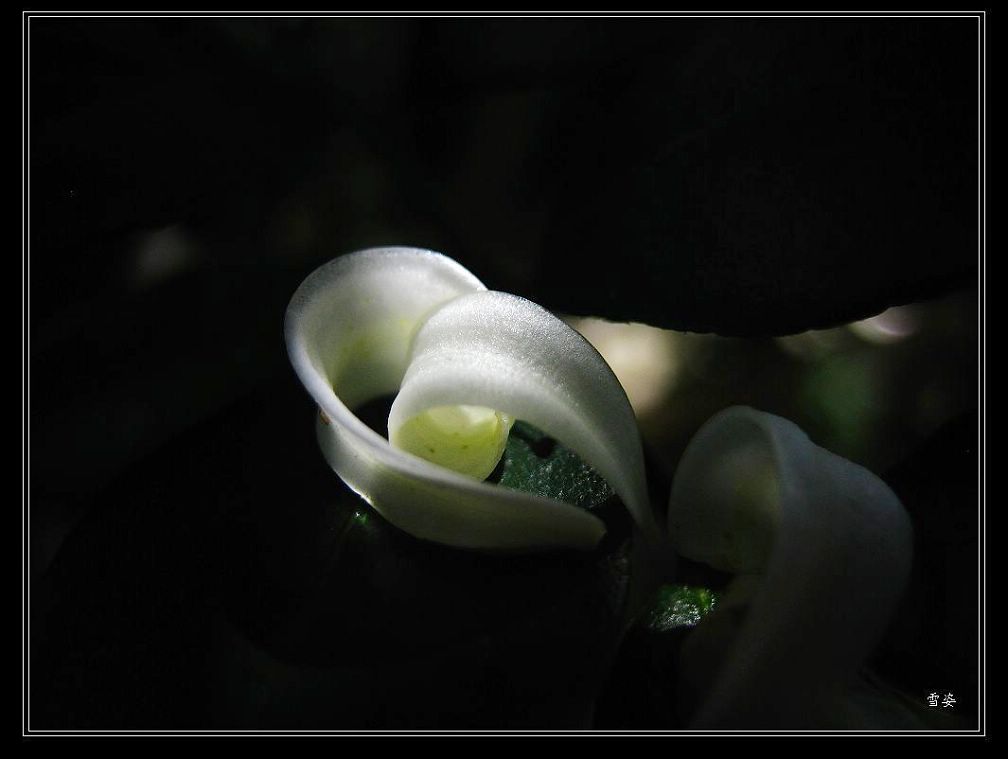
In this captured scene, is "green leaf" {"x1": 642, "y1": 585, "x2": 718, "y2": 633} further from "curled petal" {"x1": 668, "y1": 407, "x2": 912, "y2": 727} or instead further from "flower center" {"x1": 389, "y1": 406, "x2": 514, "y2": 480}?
"flower center" {"x1": 389, "y1": 406, "x2": 514, "y2": 480}

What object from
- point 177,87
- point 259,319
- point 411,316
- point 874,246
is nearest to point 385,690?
point 411,316

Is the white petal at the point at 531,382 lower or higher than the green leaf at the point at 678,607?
higher

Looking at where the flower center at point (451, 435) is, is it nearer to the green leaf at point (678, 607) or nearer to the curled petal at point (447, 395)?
the curled petal at point (447, 395)

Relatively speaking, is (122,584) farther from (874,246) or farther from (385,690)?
(874,246)

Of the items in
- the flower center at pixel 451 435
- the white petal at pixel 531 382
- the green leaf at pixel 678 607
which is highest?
the white petal at pixel 531 382

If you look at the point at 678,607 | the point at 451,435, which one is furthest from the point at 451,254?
the point at 678,607

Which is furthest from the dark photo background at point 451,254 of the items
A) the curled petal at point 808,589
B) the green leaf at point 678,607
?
the curled petal at point 808,589
